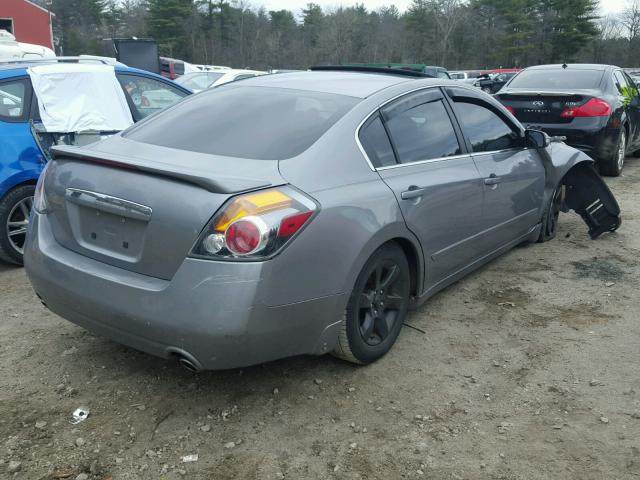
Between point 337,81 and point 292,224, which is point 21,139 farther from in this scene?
point 292,224

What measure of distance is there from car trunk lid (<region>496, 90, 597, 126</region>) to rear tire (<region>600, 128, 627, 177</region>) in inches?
36.8

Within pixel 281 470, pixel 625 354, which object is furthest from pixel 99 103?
pixel 625 354

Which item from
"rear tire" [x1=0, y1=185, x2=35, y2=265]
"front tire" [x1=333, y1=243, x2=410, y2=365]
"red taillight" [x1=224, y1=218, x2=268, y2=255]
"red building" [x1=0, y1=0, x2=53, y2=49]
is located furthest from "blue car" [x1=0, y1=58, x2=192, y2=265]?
"red building" [x1=0, y1=0, x2=53, y2=49]

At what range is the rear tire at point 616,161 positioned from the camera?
866 cm

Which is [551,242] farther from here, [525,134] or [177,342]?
[177,342]

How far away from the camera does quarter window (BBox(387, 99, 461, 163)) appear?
356cm

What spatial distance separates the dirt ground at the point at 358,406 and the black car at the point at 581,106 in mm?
4545

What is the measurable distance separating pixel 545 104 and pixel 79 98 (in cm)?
587

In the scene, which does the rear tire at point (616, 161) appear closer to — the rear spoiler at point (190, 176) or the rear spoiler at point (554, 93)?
the rear spoiler at point (554, 93)

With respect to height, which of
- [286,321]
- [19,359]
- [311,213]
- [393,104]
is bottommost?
[19,359]

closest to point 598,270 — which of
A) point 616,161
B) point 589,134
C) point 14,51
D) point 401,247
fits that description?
point 401,247

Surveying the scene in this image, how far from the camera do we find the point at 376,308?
11.1 feet

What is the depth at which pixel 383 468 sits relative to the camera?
2.57 meters

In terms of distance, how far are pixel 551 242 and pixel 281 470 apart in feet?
13.6
